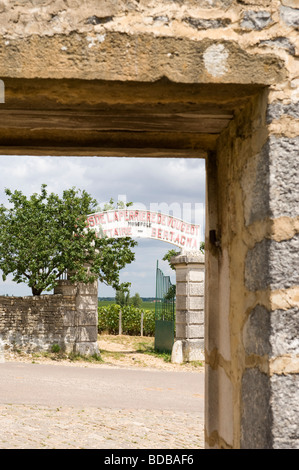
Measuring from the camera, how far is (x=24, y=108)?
2146 mm

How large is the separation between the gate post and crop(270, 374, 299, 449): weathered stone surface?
1068 cm

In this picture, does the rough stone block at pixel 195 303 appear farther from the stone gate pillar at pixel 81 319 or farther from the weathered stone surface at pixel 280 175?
the weathered stone surface at pixel 280 175

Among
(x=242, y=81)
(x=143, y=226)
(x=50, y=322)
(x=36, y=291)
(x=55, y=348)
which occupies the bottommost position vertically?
(x=55, y=348)

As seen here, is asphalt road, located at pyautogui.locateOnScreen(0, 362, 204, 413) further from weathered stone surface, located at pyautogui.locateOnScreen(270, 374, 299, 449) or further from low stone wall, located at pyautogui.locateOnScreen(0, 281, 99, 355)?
weathered stone surface, located at pyautogui.locateOnScreen(270, 374, 299, 449)

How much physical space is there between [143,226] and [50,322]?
10.8ft

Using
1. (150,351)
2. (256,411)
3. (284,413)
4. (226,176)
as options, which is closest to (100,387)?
(150,351)

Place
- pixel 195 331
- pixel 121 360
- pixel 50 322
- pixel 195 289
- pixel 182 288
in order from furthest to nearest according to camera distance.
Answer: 1. pixel 121 360
2. pixel 182 288
3. pixel 195 289
4. pixel 50 322
5. pixel 195 331

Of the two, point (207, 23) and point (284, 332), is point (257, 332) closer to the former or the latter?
point (284, 332)

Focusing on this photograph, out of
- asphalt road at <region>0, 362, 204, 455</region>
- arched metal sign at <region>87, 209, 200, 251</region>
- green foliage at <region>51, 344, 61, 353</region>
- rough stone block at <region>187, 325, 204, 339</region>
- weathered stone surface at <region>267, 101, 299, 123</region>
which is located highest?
arched metal sign at <region>87, 209, 200, 251</region>

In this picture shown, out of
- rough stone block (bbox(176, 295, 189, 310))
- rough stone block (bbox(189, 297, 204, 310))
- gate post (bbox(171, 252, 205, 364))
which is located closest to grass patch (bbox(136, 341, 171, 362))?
gate post (bbox(171, 252, 205, 364))

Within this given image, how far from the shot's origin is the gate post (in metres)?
12.3

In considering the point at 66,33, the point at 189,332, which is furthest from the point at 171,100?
the point at 189,332

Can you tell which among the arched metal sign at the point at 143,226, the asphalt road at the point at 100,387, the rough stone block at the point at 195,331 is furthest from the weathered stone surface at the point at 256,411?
the arched metal sign at the point at 143,226

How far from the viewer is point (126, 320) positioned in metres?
19.7
